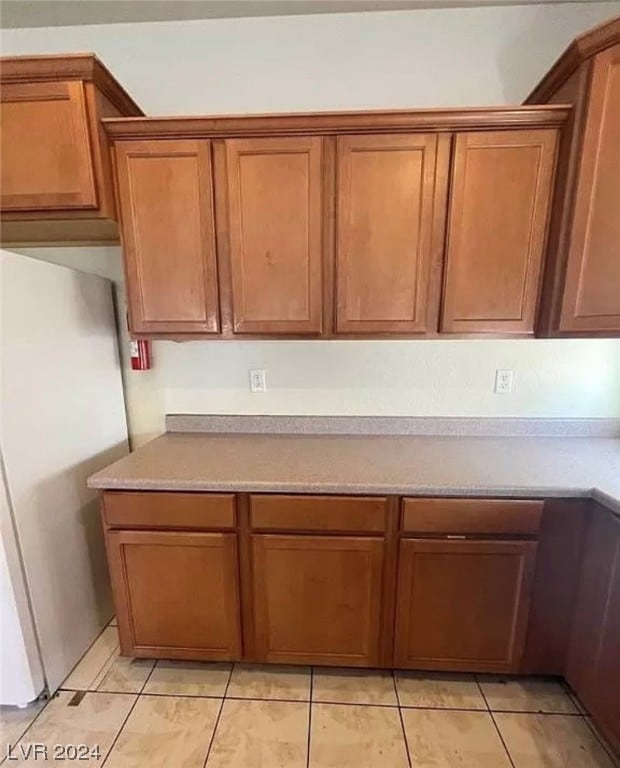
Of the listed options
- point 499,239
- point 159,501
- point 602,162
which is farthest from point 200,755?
point 602,162

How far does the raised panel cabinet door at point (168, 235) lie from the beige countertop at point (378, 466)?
56 cm

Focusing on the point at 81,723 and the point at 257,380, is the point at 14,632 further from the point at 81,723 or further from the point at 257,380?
the point at 257,380

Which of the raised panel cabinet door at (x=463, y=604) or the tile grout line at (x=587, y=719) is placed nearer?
the tile grout line at (x=587, y=719)

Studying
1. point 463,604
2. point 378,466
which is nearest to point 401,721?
point 463,604

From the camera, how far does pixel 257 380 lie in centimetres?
196

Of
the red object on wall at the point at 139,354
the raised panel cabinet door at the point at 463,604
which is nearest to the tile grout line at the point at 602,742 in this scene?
the raised panel cabinet door at the point at 463,604

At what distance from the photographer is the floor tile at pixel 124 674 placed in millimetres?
1561

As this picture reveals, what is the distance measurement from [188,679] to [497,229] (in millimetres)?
2186

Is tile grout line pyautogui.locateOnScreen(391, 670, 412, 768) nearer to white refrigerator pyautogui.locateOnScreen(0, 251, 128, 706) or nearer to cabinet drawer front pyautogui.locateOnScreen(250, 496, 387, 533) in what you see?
cabinet drawer front pyautogui.locateOnScreen(250, 496, 387, 533)

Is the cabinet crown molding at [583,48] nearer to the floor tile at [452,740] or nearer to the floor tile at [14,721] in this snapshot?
the floor tile at [452,740]

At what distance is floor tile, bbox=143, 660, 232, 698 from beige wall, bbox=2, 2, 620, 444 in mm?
1128

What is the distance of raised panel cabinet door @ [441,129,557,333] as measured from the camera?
4.71ft

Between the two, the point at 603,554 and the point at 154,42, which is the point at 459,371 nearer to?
the point at 603,554

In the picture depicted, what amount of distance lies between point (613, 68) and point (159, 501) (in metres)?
2.19
